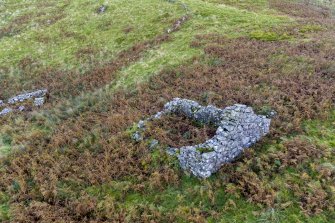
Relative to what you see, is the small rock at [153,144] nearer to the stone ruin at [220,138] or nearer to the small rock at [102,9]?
the stone ruin at [220,138]

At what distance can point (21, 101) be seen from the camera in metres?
24.0

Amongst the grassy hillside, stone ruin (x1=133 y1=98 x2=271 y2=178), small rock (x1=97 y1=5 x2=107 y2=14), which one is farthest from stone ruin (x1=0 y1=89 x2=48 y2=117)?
small rock (x1=97 y1=5 x2=107 y2=14)

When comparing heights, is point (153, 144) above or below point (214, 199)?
above

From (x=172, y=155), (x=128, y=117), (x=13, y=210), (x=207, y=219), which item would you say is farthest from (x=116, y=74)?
(x=207, y=219)

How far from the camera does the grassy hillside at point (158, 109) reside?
12453mm

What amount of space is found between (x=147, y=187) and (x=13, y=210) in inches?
220

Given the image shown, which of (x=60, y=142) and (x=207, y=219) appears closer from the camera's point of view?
(x=207, y=219)

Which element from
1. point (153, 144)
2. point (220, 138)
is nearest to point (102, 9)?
point (153, 144)

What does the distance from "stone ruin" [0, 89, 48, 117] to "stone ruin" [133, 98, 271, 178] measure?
10.8m

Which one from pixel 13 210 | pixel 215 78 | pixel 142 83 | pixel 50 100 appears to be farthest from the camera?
pixel 50 100

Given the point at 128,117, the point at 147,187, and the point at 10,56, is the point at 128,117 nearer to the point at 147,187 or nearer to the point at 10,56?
the point at 147,187

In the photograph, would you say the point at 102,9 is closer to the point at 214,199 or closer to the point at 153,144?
the point at 153,144

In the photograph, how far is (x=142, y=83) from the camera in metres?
22.6

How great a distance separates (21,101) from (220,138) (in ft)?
55.7
